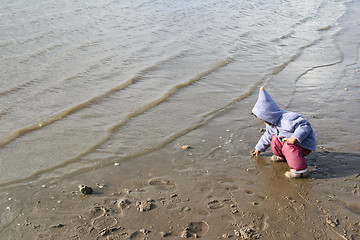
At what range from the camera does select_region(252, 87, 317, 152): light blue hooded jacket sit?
424cm

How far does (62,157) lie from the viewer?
484 cm

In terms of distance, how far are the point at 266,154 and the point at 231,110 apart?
1.51 meters

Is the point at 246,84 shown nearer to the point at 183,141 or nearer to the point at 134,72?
the point at 134,72

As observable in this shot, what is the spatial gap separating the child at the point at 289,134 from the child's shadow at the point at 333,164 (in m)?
0.21

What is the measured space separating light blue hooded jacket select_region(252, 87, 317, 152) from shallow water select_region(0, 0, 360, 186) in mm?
1349

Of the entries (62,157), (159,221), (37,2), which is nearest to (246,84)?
(62,157)

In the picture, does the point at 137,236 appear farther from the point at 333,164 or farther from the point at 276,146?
the point at 333,164

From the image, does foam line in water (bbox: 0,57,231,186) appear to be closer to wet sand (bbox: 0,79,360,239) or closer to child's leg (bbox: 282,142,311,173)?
wet sand (bbox: 0,79,360,239)

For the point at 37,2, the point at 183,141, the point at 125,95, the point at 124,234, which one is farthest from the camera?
the point at 37,2

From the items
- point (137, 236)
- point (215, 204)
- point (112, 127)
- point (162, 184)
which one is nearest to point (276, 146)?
point (215, 204)

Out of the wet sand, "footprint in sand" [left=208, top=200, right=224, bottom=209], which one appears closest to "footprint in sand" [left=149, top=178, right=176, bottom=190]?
the wet sand

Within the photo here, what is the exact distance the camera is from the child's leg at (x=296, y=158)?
167 inches

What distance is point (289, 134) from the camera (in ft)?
14.4

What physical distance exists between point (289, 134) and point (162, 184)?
4.92 ft
